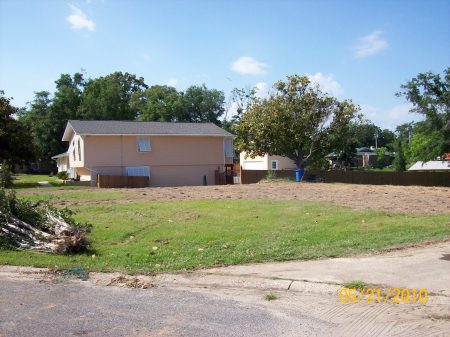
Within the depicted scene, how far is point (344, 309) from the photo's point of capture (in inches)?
225

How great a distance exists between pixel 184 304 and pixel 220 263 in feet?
6.80

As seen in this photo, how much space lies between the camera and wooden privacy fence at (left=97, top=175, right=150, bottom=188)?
33.8 metres

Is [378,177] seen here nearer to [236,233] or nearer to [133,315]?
[236,233]

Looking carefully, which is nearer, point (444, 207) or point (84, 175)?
point (444, 207)

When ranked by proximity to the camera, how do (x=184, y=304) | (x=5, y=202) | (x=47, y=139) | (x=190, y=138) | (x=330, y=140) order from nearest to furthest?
(x=184, y=304), (x=5, y=202), (x=330, y=140), (x=190, y=138), (x=47, y=139)

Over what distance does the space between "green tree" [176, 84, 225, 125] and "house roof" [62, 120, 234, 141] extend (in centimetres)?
2758

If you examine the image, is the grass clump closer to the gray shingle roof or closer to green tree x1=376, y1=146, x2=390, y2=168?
the gray shingle roof

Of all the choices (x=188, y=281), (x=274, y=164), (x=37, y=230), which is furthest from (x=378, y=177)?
(x=188, y=281)

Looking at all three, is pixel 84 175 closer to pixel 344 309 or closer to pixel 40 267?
pixel 40 267

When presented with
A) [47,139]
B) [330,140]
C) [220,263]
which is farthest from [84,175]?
[220,263]

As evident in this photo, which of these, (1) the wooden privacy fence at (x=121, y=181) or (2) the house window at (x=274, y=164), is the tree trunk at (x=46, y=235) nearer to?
(1) the wooden privacy fence at (x=121, y=181)

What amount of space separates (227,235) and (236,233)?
11.2 inches

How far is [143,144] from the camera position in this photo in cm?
3775
